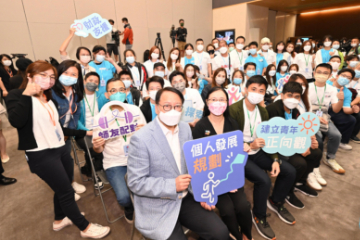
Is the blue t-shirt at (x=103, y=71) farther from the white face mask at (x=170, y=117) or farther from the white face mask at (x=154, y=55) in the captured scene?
the white face mask at (x=170, y=117)

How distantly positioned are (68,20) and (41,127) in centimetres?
687

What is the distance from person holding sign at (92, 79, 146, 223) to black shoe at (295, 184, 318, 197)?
7.18ft

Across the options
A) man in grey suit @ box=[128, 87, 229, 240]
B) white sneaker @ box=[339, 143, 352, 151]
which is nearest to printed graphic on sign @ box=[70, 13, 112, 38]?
man in grey suit @ box=[128, 87, 229, 240]

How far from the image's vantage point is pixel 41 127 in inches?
63.5

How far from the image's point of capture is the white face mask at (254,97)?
212 centimetres

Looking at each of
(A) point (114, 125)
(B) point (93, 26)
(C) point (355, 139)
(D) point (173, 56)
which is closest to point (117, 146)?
(A) point (114, 125)

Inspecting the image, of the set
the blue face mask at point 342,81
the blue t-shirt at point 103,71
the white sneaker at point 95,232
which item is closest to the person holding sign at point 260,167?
the white sneaker at point 95,232

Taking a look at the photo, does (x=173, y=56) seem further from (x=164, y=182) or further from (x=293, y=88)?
(x=164, y=182)

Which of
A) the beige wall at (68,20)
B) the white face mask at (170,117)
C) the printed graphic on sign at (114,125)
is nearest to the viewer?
the white face mask at (170,117)

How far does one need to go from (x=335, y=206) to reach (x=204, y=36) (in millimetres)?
10702

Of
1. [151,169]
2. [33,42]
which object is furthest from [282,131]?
[33,42]

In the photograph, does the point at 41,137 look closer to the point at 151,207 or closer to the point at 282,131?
the point at 151,207

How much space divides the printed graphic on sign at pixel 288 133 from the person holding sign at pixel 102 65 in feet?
9.48

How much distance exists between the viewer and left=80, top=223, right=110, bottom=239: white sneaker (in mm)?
1975
